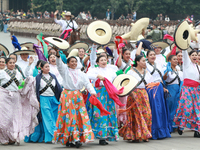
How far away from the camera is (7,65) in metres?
7.71

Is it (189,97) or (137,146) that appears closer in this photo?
(137,146)

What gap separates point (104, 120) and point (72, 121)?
64 centimetres

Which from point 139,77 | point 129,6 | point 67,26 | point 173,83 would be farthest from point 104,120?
point 129,6

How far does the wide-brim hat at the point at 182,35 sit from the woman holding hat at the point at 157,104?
71 centimetres

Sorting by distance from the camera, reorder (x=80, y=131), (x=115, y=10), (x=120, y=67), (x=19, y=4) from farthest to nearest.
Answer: (x=19, y=4), (x=115, y=10), (x=120, y=67), (x=80, y=131)

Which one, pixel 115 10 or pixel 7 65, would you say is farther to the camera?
pixel 115 10

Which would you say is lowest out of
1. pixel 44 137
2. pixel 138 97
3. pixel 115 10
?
pixel 44 137

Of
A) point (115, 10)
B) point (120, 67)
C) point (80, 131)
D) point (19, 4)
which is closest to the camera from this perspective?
point (80, 131)

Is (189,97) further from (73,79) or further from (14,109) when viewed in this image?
(14,109)

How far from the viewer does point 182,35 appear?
7.77m

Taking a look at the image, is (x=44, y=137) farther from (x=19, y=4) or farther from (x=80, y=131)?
(x=19, y=4)

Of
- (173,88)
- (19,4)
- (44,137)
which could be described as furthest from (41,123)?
(19,4)

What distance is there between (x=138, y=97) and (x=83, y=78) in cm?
117

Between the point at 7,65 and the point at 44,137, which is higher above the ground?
the point at 7,65
